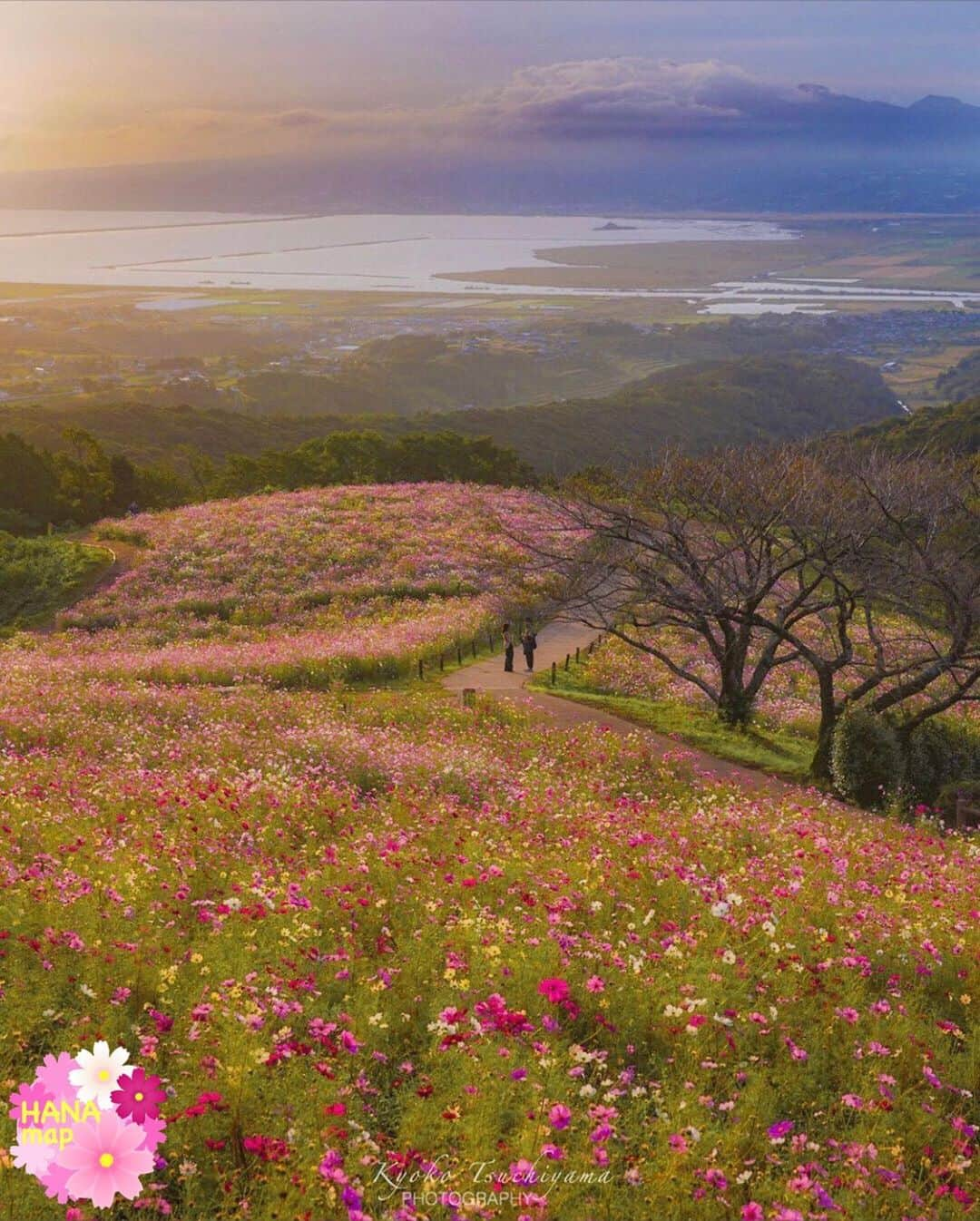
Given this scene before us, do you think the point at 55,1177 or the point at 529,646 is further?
the point at 529,646

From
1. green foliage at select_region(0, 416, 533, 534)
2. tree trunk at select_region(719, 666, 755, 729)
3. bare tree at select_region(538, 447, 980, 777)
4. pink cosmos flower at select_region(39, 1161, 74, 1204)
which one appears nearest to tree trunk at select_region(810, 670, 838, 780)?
bare tree at select_region(538, 447, 980, 777)

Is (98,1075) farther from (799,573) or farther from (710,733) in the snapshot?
(799,573)

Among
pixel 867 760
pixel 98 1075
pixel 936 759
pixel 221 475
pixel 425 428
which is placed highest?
pixel 425 428

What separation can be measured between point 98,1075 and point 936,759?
64.8 ft

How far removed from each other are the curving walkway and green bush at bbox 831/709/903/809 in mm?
1059

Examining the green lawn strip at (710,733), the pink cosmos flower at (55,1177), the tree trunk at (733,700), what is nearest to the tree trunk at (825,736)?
the green lawn strip at (710,733)

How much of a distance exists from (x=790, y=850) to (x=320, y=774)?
310 inches

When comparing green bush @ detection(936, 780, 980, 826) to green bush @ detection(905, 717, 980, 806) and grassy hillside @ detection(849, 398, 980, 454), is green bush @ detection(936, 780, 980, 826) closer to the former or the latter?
green bush @ detection(905, 717, 980, 806)

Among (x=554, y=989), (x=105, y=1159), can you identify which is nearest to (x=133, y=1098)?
(x=105, y=1159)

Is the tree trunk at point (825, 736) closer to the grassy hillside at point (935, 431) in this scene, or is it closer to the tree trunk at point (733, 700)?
the tree trunk at point (733, 700)

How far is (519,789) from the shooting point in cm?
1580

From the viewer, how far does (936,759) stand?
20.4 metres

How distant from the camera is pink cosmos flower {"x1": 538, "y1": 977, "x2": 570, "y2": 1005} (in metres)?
7.22

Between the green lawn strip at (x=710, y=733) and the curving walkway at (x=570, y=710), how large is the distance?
41cm
